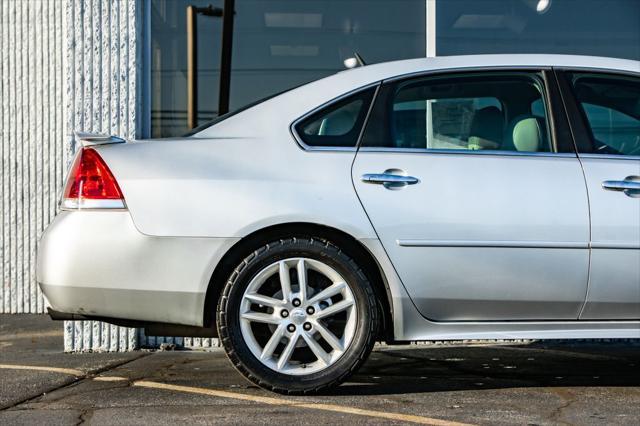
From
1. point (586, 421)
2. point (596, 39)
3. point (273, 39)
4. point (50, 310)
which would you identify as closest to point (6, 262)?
point (273, 39)

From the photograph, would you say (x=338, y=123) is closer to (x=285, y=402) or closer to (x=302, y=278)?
(x=302, y=278)

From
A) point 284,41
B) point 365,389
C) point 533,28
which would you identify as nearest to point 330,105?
point 365,389

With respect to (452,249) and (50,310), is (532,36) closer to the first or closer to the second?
(452,249)

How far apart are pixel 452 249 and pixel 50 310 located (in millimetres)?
1841

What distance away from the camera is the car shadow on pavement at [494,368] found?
5.41 metres

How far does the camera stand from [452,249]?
4.89 metres

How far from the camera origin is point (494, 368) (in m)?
6.07

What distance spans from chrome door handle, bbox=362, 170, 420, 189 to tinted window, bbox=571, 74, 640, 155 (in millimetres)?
914

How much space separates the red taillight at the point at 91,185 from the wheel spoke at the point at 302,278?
825 mm

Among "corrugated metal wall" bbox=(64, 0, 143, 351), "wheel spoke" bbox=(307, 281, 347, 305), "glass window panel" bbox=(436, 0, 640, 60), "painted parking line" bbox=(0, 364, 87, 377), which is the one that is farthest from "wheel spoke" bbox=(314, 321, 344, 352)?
"glass window panel" bbox=(436, 0, 640, 60)

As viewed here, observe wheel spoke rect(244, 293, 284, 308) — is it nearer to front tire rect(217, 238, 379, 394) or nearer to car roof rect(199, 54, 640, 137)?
front tire rect(217, 238, 379, 394)

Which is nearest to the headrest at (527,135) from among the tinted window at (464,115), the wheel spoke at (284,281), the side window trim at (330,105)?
the tinted window at (464,115)

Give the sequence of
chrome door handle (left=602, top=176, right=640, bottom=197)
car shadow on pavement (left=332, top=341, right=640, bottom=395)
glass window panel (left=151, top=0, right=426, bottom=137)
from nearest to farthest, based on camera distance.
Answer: chrome door handle (left=602, top=176, right=640, bottom=197) → car shadow on pavement (left=332, top=341, right=640, bottom=395) → glass window panel (left=151, top=0, right=426, bottom=137)

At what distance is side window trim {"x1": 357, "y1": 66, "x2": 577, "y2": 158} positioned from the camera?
16.5 ft
